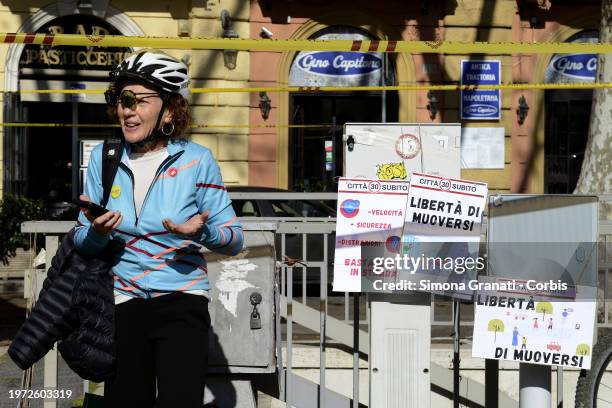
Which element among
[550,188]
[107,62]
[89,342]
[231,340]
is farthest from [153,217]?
[550,188]

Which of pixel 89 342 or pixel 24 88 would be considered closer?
pixel 89 342

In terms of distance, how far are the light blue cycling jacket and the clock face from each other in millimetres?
1905

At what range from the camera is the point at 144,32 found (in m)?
17.4

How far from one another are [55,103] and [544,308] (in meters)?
13.5

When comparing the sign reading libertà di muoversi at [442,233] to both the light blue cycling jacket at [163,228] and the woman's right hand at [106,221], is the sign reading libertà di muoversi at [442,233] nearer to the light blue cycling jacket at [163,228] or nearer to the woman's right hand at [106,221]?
the light blue cycling jacket at [163,228]

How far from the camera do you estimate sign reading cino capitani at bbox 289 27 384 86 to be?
57.7 ft

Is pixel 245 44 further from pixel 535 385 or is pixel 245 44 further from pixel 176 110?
pixel 535 385

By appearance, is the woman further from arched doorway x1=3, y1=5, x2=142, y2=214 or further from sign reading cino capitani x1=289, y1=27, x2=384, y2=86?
sign reading cino capitani x1=289, y1=27, x2=384, y2=86

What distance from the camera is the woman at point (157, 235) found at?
3.65 m

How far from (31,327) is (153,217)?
0.59 metres

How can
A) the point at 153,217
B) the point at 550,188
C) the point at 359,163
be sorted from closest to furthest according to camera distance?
the point at 153,217 < the point at 359,163 < the point at 550,188

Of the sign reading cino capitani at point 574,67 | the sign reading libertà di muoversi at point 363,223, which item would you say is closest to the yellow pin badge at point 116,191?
the sign reading libertà di muoversi at point 363,223

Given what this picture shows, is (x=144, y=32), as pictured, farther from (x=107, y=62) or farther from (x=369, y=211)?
(x=369, y=211)

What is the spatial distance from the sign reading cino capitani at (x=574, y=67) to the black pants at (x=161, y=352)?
15250mm
